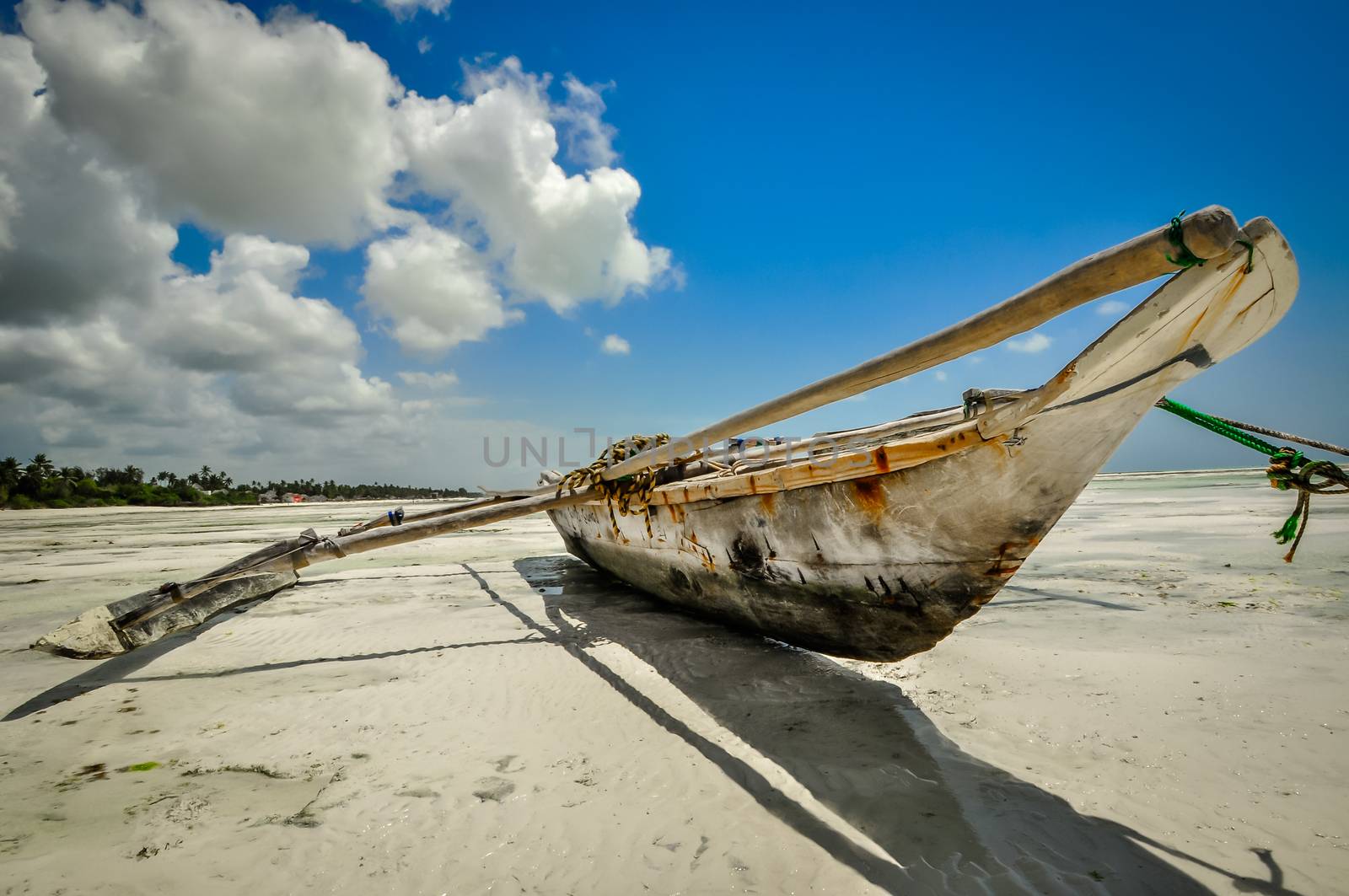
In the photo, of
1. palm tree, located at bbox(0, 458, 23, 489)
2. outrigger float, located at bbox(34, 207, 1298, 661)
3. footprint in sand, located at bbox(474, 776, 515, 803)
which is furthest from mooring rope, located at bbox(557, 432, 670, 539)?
palm tree, located at bbox(0, 458, 23, 489)

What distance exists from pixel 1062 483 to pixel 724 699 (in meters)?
2.20

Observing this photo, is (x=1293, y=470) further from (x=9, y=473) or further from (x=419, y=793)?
(x=9, y=473)

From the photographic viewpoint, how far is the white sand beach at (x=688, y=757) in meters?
1.98

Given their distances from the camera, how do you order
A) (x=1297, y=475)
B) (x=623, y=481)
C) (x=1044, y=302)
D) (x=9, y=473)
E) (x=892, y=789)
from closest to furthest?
1. (x=1044, y=302)
2. (x=1297, y=475)
3. (x=892, y=789)
4. (x=623, y=481)
5. (x=9, y=473)

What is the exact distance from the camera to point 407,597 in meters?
6.45

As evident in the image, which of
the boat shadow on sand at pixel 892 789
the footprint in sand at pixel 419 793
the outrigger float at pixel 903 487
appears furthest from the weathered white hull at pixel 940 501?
the footprint in sand at pixel 419 793

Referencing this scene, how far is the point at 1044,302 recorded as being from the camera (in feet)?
5.74

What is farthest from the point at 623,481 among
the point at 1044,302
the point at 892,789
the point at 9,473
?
the point at 9,473

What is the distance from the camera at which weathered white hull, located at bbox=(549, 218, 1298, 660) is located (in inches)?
72.9

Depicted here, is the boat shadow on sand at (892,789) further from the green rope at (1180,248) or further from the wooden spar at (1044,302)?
the green rope at (1180,248)

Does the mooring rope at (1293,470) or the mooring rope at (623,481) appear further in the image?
the mooring rope at (623,481)

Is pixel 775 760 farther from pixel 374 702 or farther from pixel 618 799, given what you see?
pixel 374 702

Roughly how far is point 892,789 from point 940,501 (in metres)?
1.34

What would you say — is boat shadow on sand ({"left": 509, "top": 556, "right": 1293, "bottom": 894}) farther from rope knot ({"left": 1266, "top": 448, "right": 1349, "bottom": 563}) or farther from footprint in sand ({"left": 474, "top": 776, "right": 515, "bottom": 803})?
rope knot ({"left": 1266, "top": 448, "right": 1349, "bottom": 563})
